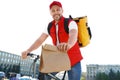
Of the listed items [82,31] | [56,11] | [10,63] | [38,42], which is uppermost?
[10,63]

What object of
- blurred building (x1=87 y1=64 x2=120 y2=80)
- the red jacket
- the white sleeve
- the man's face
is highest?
blurred building (x1=87 y1=64 x2=120 y2=80)

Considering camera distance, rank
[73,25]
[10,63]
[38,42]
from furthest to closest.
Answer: [10,63], [38,42], [73,25]

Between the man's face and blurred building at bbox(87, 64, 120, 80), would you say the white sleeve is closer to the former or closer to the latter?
the man's face

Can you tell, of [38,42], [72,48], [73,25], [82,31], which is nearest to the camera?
[73,25]

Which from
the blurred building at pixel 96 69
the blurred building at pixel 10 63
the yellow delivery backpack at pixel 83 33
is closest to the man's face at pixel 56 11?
the yellow delivery backpack at pixel 83 33

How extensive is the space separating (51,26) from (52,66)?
2.95 feet

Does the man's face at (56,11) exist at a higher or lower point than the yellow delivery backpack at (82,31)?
higher

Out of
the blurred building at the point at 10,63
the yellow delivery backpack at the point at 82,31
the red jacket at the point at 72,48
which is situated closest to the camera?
the red jacket at the point at 72,48

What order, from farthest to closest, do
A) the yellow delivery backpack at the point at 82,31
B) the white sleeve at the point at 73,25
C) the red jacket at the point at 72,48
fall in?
the yellow delivery backpack at the point at 82,31 < the red jacket at the point at 72,48 < the white sleeve at the point at 73,25

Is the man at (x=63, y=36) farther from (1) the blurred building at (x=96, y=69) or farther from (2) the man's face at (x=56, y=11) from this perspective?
(1) the blurred building at (x=96, y=69)

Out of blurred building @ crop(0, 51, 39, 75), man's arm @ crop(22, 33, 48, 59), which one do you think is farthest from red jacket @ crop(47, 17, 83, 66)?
blurred building @ crop(0, 51, 39, 75)

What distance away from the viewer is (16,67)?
13312cm

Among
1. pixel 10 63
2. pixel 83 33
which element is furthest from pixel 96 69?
pixel 83 33

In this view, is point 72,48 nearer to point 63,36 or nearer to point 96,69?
point 63,36
